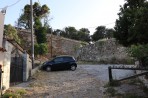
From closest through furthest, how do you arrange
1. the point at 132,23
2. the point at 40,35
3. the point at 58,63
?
1. the point at 132,23
2. the point at 58,63
3. the point at 40,35

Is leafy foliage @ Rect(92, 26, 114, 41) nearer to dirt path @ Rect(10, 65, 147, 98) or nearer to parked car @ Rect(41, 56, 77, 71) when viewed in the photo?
parked car @ Rect(41, 56, 77, 71)

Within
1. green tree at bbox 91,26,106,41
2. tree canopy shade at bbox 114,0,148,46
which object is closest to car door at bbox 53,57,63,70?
tree canopy shade at bbox 114,0,148,46

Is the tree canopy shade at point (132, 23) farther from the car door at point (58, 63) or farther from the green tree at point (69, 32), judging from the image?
the green tree at point (69, 32)

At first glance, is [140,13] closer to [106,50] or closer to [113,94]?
[113,94]

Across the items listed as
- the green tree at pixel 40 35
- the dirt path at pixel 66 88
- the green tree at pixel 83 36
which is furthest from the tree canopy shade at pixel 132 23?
the green tree at pixel 83 36

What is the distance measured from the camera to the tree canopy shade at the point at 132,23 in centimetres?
1731

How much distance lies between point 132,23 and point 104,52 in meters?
26.1

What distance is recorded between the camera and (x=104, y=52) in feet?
148

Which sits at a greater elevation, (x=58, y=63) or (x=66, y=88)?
(x=58, y=63)

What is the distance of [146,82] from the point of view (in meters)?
18.7

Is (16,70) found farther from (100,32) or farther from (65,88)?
(100,32)

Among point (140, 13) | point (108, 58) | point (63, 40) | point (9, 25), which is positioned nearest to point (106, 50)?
point (108, 58)

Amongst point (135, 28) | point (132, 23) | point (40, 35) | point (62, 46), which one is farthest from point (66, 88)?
point (62, 46)

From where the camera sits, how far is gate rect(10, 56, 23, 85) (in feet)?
80.0
